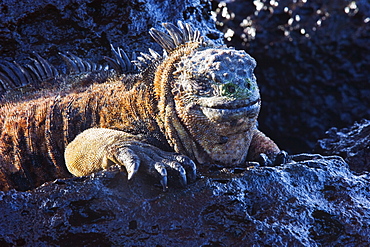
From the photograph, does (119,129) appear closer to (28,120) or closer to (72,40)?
(28,120)

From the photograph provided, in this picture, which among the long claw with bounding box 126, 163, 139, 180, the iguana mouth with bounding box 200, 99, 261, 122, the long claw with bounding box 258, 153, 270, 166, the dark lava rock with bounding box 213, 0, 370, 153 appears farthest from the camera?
the dark lava rock with bounding box 213, 0, 370, 153

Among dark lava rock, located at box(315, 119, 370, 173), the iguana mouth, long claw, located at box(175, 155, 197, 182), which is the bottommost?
dark lava rock, located at box(315, 119, 370, 173)

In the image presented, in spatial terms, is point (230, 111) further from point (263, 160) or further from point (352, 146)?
point (352, 146)

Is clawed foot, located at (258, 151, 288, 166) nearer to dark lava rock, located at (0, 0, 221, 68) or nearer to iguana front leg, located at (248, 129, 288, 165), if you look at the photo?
iguana front leg, located at (248, 129, 288, 165)

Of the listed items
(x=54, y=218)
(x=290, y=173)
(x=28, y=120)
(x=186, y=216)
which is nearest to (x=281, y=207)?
(x=290, y=173)

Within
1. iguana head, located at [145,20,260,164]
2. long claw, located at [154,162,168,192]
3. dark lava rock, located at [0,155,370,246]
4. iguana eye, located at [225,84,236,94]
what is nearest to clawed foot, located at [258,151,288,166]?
iguana head, located at [145,20,260,164]

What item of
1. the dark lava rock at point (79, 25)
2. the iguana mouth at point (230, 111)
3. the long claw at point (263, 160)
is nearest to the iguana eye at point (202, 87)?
the iguana mouth at point (230, 111)
